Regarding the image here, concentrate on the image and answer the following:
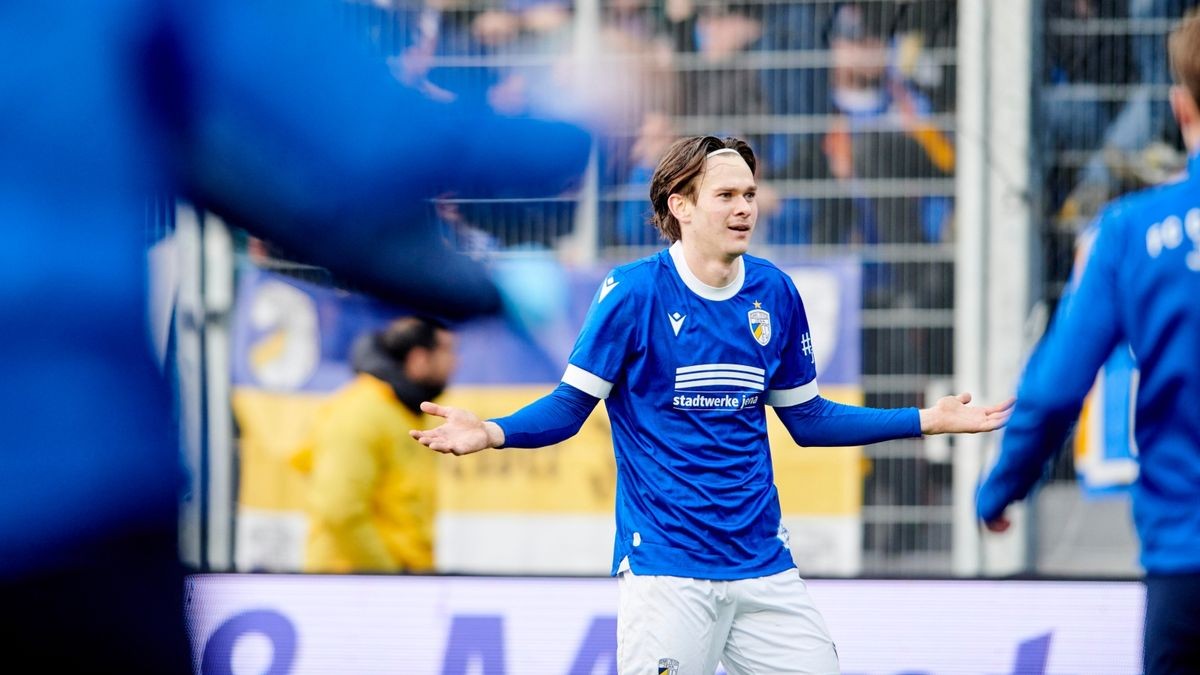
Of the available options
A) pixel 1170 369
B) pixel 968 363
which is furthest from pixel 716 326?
pixel 968 363

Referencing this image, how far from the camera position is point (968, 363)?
8.10m

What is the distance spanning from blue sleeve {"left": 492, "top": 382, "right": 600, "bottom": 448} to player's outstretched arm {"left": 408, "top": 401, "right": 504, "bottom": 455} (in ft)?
0.49

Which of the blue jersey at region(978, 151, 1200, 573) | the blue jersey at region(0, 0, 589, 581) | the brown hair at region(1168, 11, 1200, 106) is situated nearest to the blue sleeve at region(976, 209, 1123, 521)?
the blue jersey at region(978, 151, 1200, 573)

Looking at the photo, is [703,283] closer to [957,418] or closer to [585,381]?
[585,381]

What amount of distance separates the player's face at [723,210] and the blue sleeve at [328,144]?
7.29 feet

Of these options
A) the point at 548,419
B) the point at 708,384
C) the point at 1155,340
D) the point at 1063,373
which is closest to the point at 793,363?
the point at 708,384

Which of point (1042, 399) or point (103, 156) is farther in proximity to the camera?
point (1042, 399)

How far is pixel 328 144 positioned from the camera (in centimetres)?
178

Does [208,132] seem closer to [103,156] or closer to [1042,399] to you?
[103,156]

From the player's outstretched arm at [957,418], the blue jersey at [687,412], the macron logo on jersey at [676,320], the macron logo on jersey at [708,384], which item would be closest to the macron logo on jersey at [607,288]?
the blue jersey at [687,412]

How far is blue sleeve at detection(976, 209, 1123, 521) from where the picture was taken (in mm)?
3021

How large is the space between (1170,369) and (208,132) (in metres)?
1.84

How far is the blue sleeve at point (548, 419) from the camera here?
4047 millimetres

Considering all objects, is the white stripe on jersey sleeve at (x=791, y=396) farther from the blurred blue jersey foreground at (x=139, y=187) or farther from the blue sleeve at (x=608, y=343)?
the blurred blue jersey foreground at (x=139, y=187)
